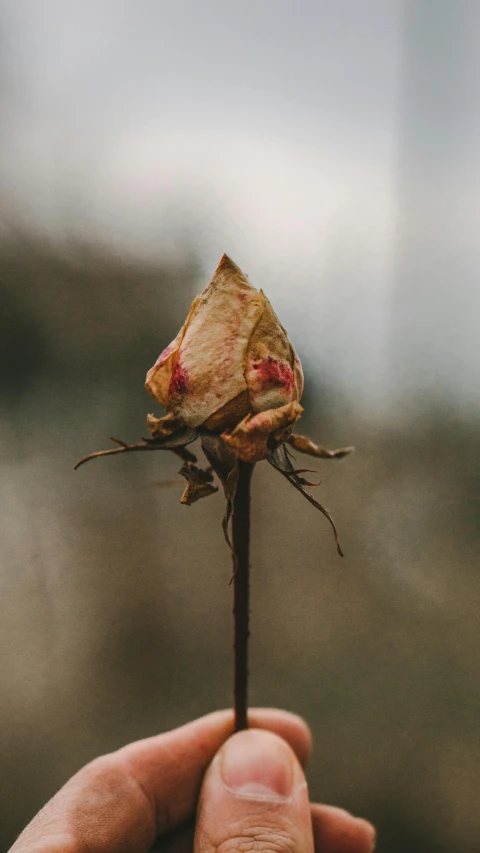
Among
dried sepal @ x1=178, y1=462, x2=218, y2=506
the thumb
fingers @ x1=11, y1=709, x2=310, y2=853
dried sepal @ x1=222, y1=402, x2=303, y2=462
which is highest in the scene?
dried sepal @ x1=222, y1=402, x2=303, y2=462

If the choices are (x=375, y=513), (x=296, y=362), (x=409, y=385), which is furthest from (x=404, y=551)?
(x=296, y=362)

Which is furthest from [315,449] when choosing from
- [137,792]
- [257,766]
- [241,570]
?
[137,792]

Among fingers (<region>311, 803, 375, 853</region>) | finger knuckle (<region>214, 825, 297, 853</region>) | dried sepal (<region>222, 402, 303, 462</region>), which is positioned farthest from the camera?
fingers (<region>311, 803, 375, 853</region>)

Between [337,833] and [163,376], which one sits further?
[337,833]

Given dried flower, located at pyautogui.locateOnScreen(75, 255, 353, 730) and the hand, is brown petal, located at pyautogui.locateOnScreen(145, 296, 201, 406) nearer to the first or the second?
dried flower, located at pyautogui.locateOnScreen(75, 255, 353, 730)

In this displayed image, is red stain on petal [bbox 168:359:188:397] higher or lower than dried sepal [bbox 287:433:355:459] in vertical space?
higher

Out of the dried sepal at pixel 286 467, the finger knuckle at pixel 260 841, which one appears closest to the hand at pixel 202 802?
the finger knuckle at pixel 260 841

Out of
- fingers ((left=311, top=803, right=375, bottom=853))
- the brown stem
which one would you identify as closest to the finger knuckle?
the brown stem

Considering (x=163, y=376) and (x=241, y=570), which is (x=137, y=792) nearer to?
(x=241, y=570)
